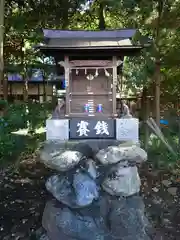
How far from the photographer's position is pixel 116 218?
158 inches

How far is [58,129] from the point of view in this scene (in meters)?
4.38

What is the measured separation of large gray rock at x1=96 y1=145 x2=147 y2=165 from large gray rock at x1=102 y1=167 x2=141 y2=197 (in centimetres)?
18

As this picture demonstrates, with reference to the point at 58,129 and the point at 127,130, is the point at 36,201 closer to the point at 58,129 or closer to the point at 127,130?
the point at 58,129

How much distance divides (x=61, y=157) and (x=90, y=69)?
1.61m

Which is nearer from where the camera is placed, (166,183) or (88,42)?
(88,42)

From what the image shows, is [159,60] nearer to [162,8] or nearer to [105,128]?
[162,8]

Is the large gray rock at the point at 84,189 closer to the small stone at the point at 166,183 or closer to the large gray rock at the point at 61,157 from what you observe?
the large gray rock at the point at 61,157

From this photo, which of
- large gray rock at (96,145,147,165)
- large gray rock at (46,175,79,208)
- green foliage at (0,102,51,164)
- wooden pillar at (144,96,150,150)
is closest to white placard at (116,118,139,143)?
large gray rock at (96,145,147,165)

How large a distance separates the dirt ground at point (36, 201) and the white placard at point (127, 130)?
4.74 ft

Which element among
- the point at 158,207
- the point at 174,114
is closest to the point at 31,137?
the point at 158,207

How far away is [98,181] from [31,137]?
3.18 meters

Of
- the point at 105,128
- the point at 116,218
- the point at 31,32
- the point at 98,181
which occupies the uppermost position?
the point at 31,32

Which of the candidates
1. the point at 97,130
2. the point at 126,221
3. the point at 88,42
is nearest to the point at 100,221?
the point at 126,221

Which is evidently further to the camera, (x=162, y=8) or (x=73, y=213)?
(x=162, y=8)
